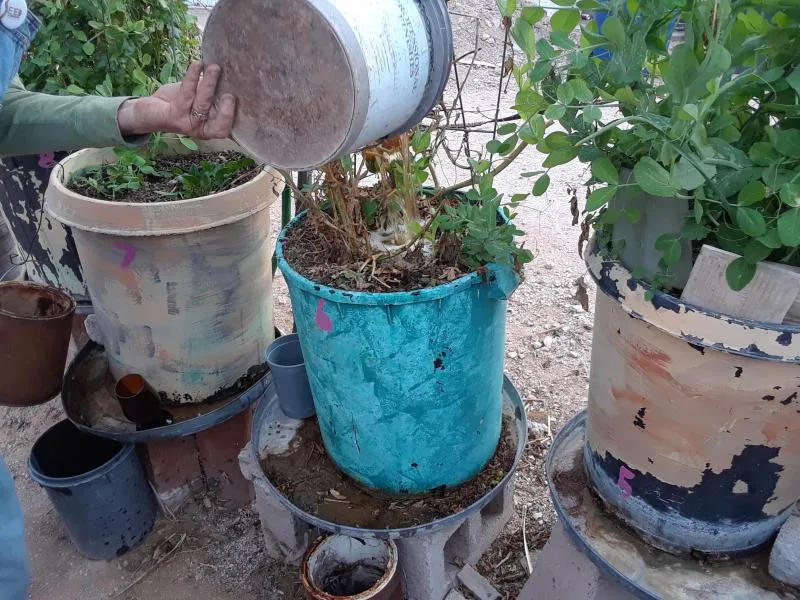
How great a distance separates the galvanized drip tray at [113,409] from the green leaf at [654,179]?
4.34ft

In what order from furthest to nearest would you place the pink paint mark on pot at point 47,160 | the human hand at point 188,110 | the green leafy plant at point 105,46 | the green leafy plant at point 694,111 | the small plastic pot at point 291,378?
the pink paint mark on pot at point 47,160
the green leafy plant at point 105,46
the small plastic pot at point 291,378
the human hand at point 188,110
the green leafy plant at point 694,111

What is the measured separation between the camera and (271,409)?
1810 millimetres

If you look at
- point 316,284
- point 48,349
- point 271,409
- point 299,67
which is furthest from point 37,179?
point 299,67

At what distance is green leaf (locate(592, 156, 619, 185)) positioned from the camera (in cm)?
88

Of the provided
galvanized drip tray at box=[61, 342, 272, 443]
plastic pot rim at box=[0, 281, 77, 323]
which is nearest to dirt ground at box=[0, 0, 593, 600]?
galvanized drip tray at box=[61, 342, 272, 443]

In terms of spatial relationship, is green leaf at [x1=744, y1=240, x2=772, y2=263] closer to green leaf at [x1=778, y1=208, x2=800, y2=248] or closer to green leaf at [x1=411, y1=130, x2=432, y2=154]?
green leaf at [x1=778, y1=208, x2=800, y2=248]

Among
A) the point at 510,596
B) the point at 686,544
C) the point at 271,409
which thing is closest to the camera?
the point at 686,544

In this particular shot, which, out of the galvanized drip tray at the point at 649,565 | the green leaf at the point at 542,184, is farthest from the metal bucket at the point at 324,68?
the galvanized drip tray at the point at 649,565

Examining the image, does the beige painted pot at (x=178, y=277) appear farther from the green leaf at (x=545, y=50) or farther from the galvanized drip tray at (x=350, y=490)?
the green leaf at (x=545, y=50)

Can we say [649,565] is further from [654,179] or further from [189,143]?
[189,143]

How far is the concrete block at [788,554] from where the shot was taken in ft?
3.65

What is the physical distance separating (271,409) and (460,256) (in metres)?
0.77

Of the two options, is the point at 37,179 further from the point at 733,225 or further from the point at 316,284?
the point at 733,225

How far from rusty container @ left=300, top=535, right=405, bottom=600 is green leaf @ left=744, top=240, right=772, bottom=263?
1011 mm
